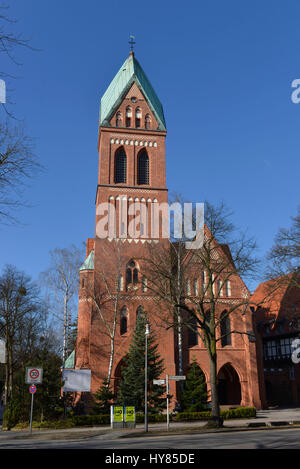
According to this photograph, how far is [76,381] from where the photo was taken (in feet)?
92.9

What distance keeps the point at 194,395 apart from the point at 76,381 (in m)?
8.01

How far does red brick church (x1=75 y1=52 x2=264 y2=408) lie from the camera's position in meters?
33.0

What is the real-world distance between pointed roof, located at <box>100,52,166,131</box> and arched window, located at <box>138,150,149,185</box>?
313 centimetres

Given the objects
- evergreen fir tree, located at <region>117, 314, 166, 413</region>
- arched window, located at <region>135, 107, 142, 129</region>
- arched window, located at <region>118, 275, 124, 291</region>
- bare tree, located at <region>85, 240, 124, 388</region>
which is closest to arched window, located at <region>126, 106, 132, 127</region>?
arched window, located at <region>135, 107, 142, 129</region>

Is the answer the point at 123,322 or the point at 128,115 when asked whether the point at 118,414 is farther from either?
the point at 128,115

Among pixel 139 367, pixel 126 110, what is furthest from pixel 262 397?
pixel 126 110

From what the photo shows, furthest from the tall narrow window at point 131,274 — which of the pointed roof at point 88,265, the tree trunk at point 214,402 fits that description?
the tree trunk at point 214,402

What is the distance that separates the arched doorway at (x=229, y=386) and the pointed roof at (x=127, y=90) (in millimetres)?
22312

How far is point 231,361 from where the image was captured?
3503 centimetres

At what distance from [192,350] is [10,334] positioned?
1491 centimetres

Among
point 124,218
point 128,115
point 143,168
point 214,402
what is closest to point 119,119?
point 128,115

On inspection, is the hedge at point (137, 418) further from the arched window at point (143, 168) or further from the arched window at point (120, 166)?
the arched window at point (143, 168)

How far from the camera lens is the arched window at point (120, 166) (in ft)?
124

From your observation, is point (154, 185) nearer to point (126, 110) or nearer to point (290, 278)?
point (126, 110)
